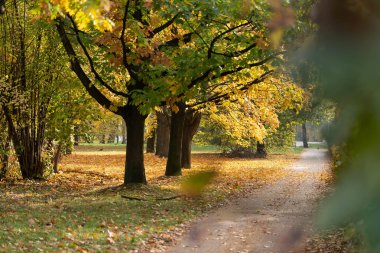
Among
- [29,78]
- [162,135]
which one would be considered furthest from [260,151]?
[29,78]

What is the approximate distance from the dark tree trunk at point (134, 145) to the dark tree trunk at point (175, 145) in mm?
4544

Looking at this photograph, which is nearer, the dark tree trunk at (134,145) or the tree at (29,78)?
the dark tree trunk at (134,145)

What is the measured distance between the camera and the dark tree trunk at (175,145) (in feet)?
67.1

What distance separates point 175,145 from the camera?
20.6 m

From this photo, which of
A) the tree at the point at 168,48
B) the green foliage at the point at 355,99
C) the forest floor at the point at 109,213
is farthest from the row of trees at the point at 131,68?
the green foliage at the point at 355,99

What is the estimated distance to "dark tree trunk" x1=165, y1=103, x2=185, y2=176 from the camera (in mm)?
20453

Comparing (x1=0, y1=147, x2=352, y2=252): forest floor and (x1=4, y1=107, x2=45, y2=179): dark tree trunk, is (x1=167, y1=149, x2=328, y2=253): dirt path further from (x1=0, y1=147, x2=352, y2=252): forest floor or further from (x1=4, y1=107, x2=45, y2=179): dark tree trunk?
(x1=4, y1=107, x2=45, y2=179): dark tree trunk

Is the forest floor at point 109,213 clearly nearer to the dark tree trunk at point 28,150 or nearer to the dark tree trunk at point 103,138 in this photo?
the dark tree trunk at point 28,150

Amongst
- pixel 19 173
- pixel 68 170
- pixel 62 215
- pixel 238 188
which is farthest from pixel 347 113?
pixel 68 170

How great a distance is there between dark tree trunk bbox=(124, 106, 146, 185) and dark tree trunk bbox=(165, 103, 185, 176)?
14.9 feet

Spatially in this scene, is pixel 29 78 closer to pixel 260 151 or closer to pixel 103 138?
pixel 260 151

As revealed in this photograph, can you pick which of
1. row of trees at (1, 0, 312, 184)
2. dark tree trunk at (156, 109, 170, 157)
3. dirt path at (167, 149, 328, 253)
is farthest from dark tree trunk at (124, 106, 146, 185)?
dark tree trunk at (156, 109, 170, 157)

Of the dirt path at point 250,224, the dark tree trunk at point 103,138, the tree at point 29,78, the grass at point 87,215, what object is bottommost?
the dirt path at point 250,224

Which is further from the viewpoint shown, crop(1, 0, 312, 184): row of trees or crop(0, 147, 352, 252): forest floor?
crop(1, 0, 312, 184): row of trees
